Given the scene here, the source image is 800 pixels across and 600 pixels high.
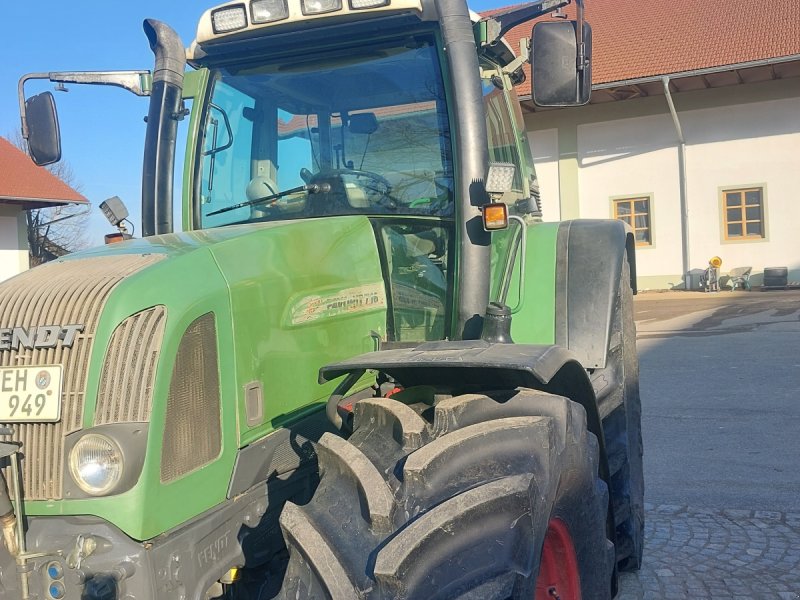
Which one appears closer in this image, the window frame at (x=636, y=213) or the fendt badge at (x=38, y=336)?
the fendt badge at (x=38, y=336)

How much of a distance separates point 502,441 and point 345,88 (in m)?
1.62

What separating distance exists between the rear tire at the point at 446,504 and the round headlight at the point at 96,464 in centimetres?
45

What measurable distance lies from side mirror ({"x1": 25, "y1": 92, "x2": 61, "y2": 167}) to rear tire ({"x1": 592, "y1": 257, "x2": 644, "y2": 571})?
247 centimetres

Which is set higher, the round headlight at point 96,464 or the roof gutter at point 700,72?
the roof gutter at point 700,72

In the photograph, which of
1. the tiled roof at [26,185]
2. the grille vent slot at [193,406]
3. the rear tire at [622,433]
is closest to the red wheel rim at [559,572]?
the rear tire at [622,433]

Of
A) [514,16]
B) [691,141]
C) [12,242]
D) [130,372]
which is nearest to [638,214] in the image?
[691,141]

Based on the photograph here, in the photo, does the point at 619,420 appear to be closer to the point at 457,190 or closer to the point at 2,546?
the point at 457,190

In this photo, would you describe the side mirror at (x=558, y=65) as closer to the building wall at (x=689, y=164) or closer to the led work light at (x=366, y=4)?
the led work light at (x=366, y=4)

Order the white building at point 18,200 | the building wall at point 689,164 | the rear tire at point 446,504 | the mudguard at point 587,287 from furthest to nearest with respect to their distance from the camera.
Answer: the white building at point 18,200 → the building wall at point 689,164 → the mudguard at point 587,287 → the rear tire at point 446,504

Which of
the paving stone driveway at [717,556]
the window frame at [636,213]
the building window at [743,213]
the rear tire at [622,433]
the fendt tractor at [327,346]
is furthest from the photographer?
the window frame at [636,213]

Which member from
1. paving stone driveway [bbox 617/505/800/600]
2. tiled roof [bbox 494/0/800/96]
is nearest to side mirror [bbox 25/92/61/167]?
paving stone driveway [bbox 617/505/800/600]

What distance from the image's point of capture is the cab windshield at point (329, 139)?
3.10 metres

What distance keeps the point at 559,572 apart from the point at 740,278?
1893 centimetres

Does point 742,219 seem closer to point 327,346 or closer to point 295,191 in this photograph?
point 295,191
